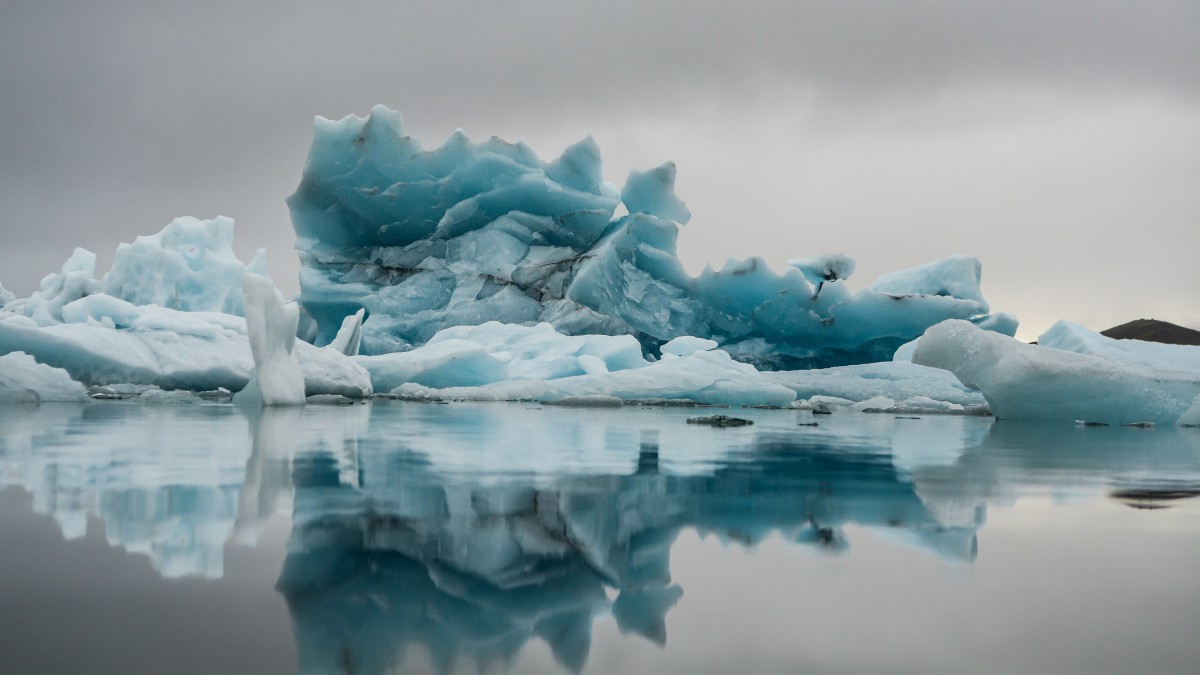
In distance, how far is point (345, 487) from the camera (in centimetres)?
220

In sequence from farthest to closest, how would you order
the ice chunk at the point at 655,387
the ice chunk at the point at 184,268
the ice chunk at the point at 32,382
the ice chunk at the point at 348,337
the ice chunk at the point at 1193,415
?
the ice chunk at the point at 184,268 → the ice chunk at the point at 348,337 → the ice chunk at the point at 655,387 → the ice chunk at the point at 32,382 → the ice chunk at the point at 1193,415

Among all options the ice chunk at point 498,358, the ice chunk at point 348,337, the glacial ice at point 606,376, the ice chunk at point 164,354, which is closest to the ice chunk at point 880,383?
the glacial ice at point 606,376

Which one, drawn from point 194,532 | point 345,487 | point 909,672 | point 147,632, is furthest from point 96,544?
point 909,672

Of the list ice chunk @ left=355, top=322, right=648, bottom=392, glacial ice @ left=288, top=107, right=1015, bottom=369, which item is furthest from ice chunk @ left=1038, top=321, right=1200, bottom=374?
ice chunk @ left=355, top=322, right=648, bottom=392

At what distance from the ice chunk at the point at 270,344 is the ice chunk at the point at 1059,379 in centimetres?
648

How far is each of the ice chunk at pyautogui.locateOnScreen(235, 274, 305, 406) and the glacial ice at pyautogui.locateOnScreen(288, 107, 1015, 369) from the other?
25.0ft

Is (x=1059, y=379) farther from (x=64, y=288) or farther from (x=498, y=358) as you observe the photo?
(x=64, y=288)

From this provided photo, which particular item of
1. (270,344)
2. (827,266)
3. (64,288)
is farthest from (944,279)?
(64,288)

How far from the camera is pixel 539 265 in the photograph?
17750 millimetres

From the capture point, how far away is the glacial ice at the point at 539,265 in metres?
16.5

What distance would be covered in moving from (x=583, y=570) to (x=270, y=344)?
863 cm

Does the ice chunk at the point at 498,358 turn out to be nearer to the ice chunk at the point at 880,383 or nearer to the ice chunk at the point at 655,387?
the ice chunk at the point at 655,387

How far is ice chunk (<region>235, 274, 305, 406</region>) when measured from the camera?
892 cm

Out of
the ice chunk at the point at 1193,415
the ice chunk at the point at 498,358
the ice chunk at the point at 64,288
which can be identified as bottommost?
the ice chunk at the point at 1193,415
